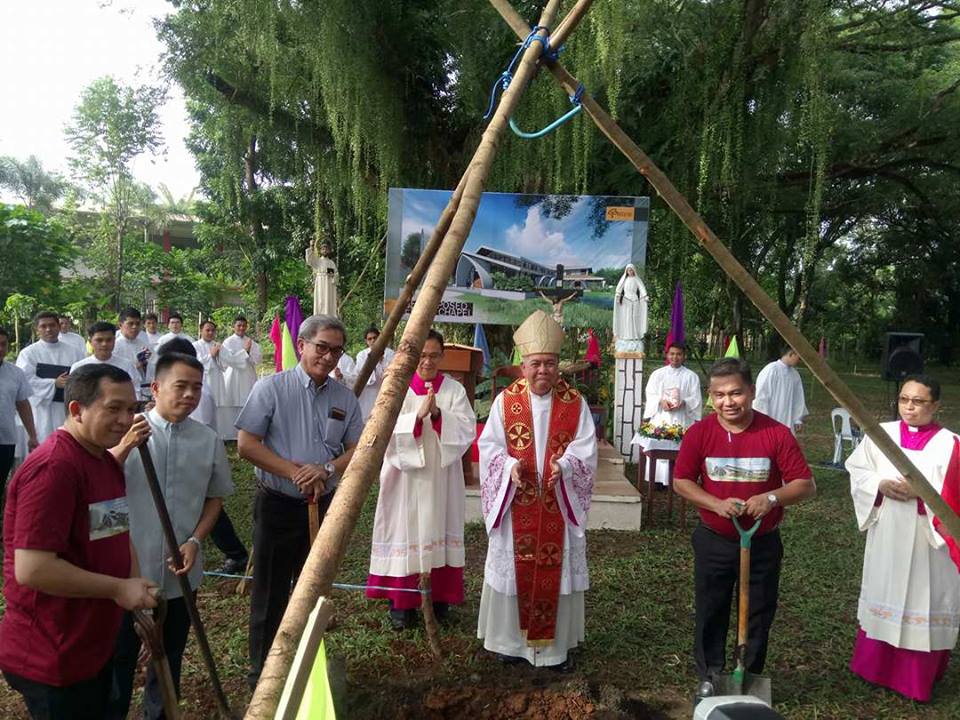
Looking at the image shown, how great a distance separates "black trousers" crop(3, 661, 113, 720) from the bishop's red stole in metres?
2.25

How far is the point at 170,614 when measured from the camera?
2.93 m

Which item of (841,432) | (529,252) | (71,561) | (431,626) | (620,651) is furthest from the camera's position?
(841,432)

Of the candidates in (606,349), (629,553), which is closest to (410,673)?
(629,553)

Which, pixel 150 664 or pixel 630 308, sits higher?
pixel 630 308

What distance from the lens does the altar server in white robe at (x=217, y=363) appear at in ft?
34.2

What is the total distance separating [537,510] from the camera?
13.0 ft

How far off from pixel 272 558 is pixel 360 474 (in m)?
2.32

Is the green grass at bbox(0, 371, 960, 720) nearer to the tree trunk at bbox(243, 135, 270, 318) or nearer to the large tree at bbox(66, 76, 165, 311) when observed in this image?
the tree trunk at bbox(243, 135, 270, 318)

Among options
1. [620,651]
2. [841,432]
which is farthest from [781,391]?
[620,651]

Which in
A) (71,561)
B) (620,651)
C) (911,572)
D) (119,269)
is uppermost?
(119,269)

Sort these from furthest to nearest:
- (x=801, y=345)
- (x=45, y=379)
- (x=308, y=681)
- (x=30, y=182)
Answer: (x=30, y=182), (x=45, y=379), (x=801, y=345), (x=308, y=681)

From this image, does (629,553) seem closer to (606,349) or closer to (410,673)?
(410,673)

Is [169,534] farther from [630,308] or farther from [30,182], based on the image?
[30,182]

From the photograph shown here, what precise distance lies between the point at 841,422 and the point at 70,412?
10556 mm
